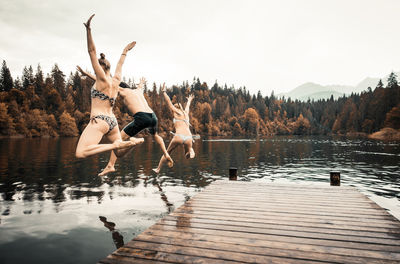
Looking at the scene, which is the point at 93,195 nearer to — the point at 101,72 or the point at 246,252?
the point at 101,72

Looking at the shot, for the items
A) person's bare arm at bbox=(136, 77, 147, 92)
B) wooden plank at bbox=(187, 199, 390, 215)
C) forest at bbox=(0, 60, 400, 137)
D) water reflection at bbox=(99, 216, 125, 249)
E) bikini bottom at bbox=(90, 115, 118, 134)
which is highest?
forest at bbox=(0, 60, 400, 137)

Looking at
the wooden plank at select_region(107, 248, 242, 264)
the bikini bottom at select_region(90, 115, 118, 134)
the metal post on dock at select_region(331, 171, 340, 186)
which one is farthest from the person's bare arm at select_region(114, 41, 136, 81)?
the metal post on dock at select_region(331, 171, 340, 186)

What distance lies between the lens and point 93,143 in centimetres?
567

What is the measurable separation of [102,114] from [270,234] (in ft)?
13.7

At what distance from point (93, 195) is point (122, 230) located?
529 cm

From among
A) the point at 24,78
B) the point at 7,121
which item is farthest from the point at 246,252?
the point at 24,78

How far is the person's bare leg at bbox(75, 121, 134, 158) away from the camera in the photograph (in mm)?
5547

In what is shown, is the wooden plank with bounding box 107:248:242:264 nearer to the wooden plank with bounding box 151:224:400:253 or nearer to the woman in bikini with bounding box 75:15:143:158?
the wooden plank with bounding box 151:224:400:253

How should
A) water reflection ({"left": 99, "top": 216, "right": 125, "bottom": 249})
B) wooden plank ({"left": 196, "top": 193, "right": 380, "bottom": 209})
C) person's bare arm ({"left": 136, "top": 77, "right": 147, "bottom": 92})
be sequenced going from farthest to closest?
wooden plank ({"left": 196, "top": 193, "right": 380, "bottom": 209})
person's bare arm ({"left": 136, "top": 77, "right": 147, "bottom": 92})
water reflection ({"left": 99, "top": 216, "right": 125, "bottom": 249})

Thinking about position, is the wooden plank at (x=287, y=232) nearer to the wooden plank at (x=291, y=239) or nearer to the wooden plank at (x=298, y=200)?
the wooden plank at (x=291, y=239)

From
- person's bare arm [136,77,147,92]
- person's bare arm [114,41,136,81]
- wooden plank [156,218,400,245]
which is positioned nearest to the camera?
wooden plank [156,218,400,245]

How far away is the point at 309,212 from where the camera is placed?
22.6 ft

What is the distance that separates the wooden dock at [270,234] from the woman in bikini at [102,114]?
1906mm

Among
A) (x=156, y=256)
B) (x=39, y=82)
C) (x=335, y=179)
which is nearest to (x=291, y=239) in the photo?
(x=156, y=256)
